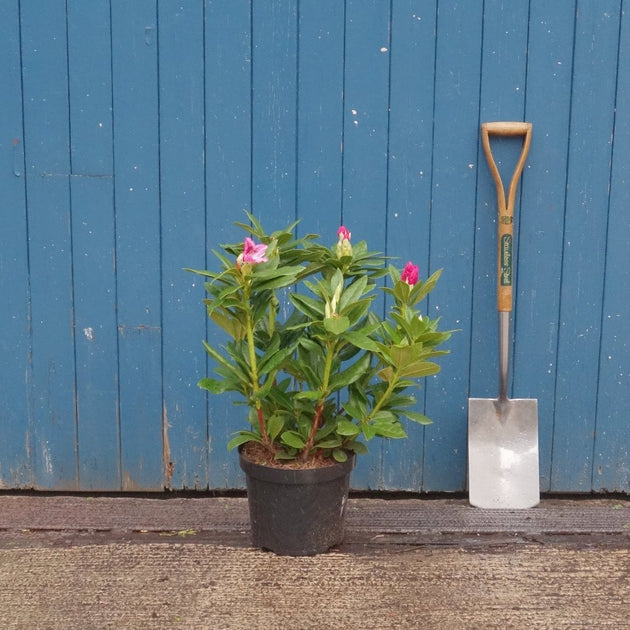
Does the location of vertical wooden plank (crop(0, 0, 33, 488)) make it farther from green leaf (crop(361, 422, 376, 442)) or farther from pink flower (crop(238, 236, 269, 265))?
green leaf (crop(361, 422, 376, 442))

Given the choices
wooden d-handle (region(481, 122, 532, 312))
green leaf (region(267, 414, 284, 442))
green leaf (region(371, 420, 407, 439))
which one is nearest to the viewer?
green leaf (region(371, 420, 407, 439))

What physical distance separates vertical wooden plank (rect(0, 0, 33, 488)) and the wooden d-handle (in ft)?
4.63

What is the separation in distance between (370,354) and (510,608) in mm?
699

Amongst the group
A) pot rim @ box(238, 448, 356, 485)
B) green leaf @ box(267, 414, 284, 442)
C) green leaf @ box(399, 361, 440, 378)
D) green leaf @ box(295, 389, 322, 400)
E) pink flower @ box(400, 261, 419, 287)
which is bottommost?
pot rim @ box(238, 448, 356, 485)

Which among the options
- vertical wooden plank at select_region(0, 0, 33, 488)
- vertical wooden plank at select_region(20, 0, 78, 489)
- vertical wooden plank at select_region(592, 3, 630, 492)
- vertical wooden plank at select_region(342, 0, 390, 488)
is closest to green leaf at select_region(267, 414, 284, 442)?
vertical wooden plank at select_region(342, 0, 390, 488)

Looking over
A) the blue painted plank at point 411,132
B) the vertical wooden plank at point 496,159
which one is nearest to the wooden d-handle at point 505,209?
the vertical wooden plank at point 496,159

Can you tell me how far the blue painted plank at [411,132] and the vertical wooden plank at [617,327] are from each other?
0.56m

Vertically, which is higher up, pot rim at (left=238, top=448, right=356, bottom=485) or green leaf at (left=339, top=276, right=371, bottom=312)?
green leaf at (left=339, top=276, right=371, bottom=312)

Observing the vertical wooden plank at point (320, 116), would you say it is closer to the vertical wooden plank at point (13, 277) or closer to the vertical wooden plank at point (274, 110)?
the vertical wooden plank at point (274, 110)

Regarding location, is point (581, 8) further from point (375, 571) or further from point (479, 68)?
point (375, 571)

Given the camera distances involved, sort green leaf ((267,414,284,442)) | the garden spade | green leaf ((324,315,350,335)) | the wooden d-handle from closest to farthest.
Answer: green leaf ((324,315,350,335)) → green leaf ((267,414,284,442)) → the wooden d-handle → the garden spade

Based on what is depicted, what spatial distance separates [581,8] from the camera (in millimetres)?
2410

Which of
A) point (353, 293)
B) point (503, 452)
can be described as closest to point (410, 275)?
point (353, 293)

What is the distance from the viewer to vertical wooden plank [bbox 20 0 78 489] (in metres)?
2.43
